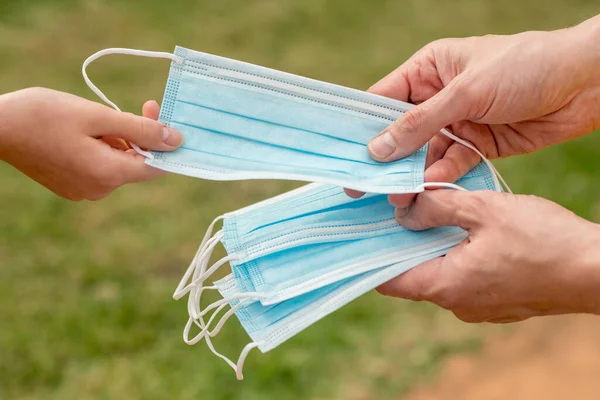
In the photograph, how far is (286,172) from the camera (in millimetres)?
1141

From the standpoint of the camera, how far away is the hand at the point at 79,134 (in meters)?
1.11

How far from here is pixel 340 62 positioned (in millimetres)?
3318

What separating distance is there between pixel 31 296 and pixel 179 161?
1.34m

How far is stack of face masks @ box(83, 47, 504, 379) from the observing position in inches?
45.1

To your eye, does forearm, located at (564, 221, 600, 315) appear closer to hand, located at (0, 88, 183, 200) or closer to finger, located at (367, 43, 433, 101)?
finger, located at (367, 43, 433, 101)

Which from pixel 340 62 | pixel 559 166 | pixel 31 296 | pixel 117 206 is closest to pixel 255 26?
pixel 340 62

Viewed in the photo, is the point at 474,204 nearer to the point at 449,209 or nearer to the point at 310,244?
the point at 449,209

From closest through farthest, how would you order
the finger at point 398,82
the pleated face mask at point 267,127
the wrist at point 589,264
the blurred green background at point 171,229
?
the wrist at point 589,264, the pleated face mask at point 267,127, the finger at point 398,82, the blurred green background at point 171,229

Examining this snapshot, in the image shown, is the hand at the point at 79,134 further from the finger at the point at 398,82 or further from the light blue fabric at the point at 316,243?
the finger at the point at 398,82

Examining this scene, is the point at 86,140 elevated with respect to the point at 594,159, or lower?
elevated

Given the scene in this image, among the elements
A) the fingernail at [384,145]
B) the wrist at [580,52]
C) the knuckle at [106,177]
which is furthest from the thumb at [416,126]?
the knuckle at [106,177]

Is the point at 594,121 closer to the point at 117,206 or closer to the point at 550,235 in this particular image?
the point at 550,235

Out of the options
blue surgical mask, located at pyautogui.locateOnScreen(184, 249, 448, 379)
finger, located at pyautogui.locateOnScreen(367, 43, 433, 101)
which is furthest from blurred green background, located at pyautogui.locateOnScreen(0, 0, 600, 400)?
finger, located at pyautogui.locateOnScreen(367, 43, 433, 101)

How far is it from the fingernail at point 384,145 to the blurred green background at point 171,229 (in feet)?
3.42
